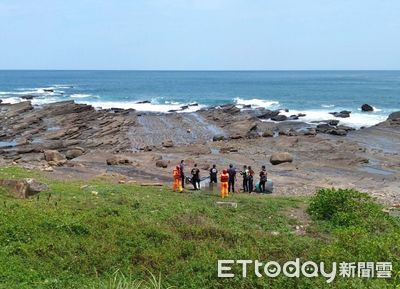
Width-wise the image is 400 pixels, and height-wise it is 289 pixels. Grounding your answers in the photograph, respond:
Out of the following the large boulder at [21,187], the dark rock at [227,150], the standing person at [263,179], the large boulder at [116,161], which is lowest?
the dark rock at [227,150]

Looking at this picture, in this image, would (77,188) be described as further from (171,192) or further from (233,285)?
(233,285)

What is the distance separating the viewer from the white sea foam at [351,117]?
5569 centimetres

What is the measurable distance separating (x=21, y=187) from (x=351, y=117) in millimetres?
51328

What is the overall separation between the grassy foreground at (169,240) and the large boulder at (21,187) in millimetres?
345

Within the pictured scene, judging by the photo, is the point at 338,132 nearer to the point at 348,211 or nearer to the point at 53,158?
the point at 53,158

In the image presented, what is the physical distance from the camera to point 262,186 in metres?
23.7

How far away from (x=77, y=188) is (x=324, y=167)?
61.2 ft

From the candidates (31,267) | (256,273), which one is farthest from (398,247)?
(31,267)

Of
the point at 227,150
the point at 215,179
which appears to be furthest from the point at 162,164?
the point at 215,179

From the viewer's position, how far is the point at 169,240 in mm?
12984

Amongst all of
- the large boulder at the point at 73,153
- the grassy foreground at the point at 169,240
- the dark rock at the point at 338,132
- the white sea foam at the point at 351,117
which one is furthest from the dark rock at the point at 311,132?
the grassy foreground at the point at 169,240

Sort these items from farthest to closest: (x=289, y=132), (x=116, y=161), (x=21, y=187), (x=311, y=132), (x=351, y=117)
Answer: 1. (x=351, y=117)
2. (x=289, y=132)
3. (x=311, y=132)
4. (x=116, y=161)
5. (x=21, y=187)

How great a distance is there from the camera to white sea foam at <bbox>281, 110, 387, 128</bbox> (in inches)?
2192

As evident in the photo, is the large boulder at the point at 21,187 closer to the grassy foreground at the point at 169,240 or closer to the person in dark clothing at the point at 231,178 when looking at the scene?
the grassy foreground at the point at 169,240
